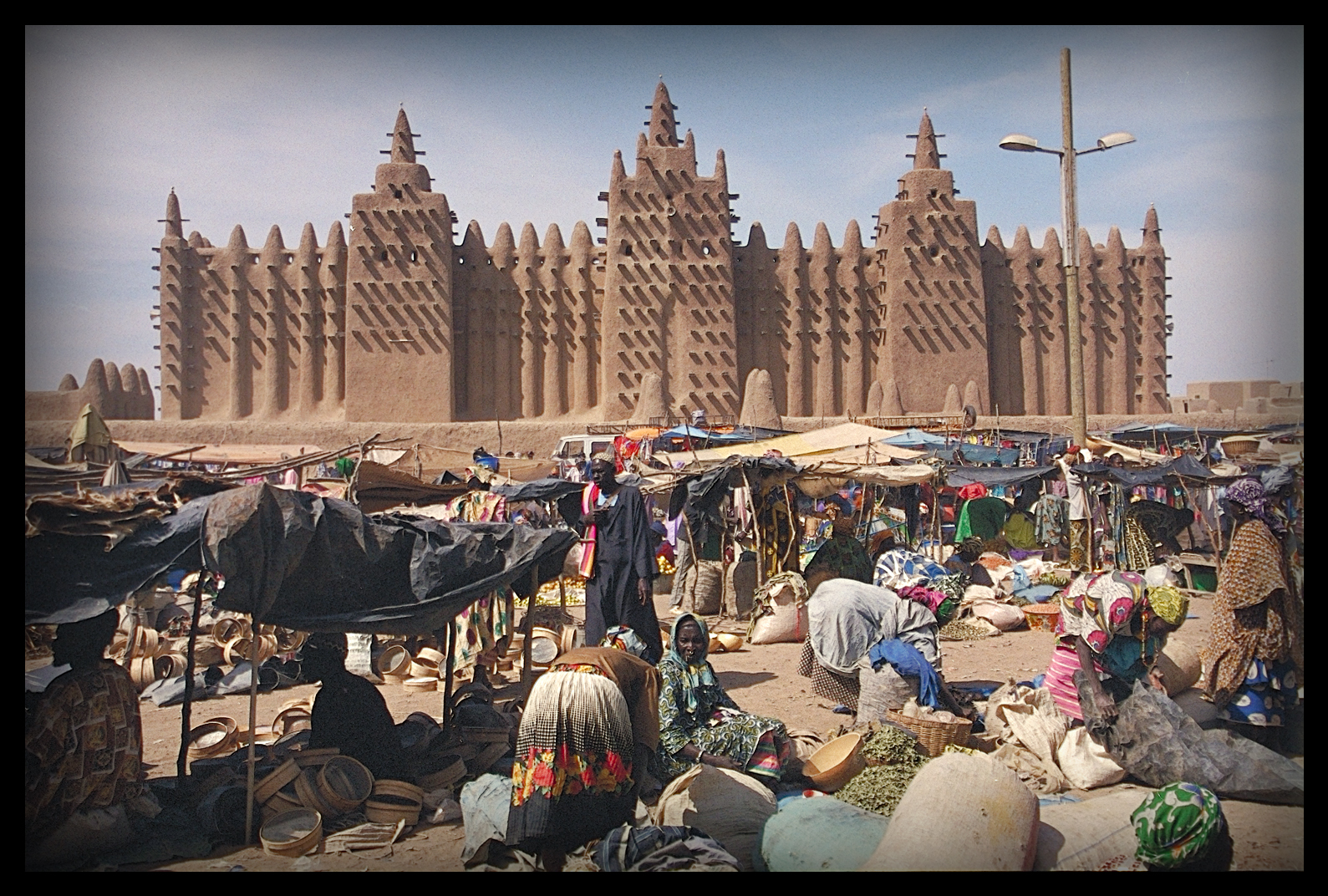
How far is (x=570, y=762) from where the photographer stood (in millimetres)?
4805

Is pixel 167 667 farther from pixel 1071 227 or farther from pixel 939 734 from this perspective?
pixel 1071 227

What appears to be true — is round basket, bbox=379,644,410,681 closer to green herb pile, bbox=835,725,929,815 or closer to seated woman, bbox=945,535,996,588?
green herb pile, bbox=835,725,929,815

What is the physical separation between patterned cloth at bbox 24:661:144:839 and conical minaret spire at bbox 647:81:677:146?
2946cm

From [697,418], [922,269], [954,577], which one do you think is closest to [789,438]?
[954,577]

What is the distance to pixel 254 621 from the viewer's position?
5273mm

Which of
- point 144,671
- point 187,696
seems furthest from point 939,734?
point 144,671

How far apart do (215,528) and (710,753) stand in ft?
9.52

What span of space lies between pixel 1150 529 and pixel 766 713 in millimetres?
9619

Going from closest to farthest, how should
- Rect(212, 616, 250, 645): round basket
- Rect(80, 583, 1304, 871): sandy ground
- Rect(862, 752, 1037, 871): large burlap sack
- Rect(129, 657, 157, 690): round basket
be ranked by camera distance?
Rect(862, 752, 1037, 871): large burlap sack
Rect(80, 583, 1304, 871): sandy ground
Rect(129, 657, 157, 690): round basket
Rect(212, 616, 250, 645): round basket

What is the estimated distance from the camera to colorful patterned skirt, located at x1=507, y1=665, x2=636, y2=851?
4781mm

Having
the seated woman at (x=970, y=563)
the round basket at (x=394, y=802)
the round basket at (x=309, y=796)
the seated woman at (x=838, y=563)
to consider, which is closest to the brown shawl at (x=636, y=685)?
the round basket at (x=394, y=802)

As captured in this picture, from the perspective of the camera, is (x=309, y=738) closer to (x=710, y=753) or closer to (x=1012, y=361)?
(x=710, y=753)

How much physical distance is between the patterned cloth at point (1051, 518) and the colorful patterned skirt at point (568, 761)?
12.0m

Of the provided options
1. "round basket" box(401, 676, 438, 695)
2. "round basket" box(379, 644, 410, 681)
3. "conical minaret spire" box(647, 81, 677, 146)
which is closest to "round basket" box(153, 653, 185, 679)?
"round basket" box(379, 644, 410, 681)
